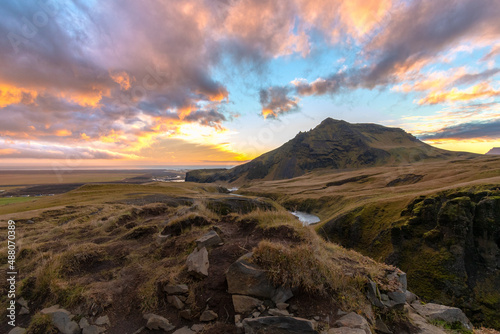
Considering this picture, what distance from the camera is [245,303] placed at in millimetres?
5648

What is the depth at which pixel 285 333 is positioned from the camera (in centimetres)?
470

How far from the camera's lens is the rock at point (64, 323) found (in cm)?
538

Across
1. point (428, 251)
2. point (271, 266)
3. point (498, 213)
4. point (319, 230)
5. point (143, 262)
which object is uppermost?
point (271, 266)

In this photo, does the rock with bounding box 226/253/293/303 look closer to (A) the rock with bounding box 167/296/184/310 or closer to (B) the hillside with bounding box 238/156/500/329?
(A) the rock with bounding box 167/296/184/310

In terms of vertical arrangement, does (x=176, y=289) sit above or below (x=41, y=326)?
above

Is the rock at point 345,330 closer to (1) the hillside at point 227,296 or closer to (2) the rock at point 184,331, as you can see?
(1) the hillside at point 227,296

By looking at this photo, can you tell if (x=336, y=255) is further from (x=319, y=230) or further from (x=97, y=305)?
Result: (x=319, y=230)

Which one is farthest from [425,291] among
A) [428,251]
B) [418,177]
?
[418,177]

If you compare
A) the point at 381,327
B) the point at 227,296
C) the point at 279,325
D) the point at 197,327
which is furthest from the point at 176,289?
the point at 381,327

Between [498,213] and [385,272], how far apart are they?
2829 centimetres

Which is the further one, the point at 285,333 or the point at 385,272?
the point at 385,272

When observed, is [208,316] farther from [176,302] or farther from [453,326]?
[453,326]

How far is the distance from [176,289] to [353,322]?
5.20 m

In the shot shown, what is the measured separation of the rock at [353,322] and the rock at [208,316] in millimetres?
3246
